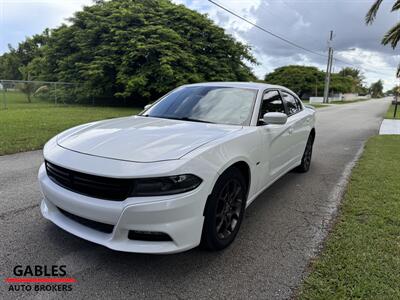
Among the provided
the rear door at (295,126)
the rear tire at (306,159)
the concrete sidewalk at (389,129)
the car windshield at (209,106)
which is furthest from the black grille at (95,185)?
the concrete sidewalk at (389,129)

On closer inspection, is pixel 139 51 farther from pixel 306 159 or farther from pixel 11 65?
pixel 11 65

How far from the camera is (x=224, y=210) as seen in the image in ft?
8.98

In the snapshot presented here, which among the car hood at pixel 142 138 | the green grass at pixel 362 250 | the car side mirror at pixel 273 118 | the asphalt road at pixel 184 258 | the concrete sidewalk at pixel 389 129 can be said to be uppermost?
the car side mirror at pixel 273 118

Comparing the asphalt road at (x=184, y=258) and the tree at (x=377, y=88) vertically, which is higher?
the tree at (x=377, y=88)

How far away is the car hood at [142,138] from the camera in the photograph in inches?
92.0

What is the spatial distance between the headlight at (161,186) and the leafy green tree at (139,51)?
599 inches

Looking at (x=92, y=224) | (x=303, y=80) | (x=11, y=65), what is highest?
(x=11, y=65)

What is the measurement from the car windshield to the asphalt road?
1265 mm

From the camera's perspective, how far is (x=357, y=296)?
2207mm

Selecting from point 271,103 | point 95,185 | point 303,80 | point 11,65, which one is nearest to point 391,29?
point 271,103

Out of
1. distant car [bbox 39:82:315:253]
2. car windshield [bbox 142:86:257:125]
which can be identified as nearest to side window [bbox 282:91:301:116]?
car windshield [bbox 142:86:257:125]

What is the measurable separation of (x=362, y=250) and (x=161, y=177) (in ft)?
6.88

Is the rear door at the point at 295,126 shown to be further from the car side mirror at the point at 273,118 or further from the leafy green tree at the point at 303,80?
the leafy green tree at the point at 303,80

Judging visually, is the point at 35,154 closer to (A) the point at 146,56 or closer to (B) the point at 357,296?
(B) the point at 357,296
